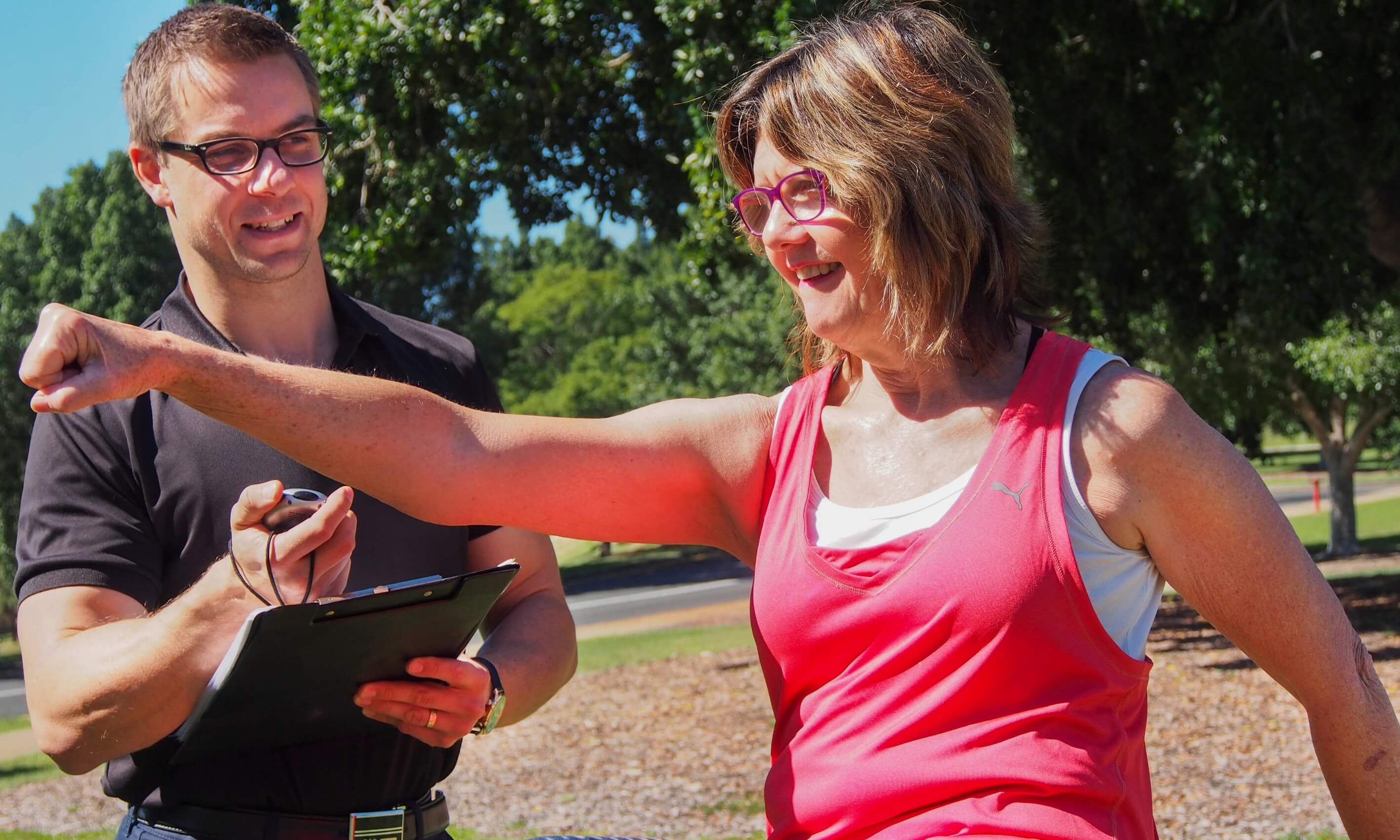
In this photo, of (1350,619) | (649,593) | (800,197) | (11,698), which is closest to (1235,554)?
(800,197)

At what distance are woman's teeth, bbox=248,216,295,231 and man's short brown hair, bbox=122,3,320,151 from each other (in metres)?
0.25

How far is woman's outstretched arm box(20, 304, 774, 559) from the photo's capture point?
5.93 ft

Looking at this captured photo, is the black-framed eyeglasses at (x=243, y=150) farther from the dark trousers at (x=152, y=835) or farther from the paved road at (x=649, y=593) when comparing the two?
the paved road at (x=649, y=593)

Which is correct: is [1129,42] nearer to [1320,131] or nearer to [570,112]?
[1320,131]

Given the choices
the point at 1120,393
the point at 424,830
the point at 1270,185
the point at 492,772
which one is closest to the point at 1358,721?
the point at 1120,393

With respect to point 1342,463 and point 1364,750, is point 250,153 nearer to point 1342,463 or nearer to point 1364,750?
point 1364,750

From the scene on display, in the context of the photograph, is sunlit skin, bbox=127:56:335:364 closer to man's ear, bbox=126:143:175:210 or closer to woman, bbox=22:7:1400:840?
man's ear, bbox=126:143:175:210

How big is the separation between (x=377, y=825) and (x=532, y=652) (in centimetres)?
48

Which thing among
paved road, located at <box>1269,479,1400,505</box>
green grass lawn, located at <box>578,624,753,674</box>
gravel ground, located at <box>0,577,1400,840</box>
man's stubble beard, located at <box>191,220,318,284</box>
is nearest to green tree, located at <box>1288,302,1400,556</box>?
gravel ground, located at <box>0,577,1400,840</box>

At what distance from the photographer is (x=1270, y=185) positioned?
852cm

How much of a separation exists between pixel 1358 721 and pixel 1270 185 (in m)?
7.35

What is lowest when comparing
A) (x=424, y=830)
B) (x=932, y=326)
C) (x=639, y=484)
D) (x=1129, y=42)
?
(x=424, y=830)

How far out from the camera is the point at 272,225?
8.52ft

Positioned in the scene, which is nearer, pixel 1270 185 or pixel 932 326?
pixel 932 326
